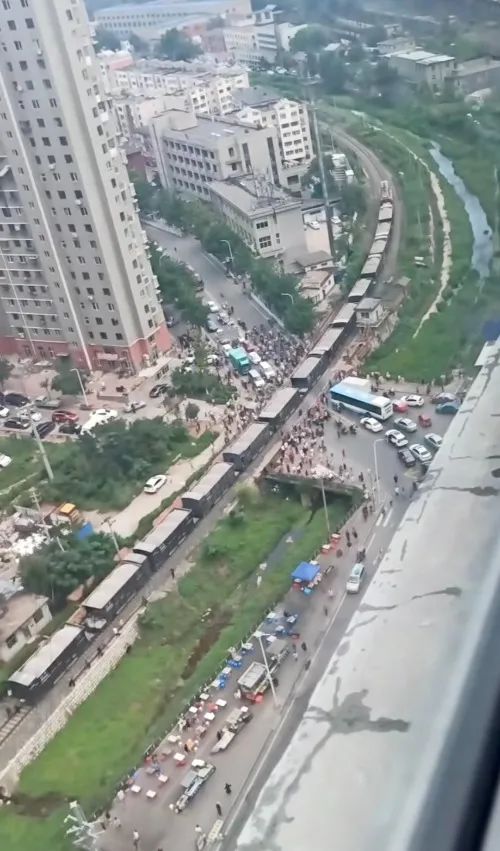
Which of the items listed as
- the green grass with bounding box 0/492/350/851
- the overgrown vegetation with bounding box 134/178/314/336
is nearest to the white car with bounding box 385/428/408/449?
the green grass with bounding box 0/492/350/851

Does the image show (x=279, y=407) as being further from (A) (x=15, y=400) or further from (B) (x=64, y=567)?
(A) (x=15, y=400)

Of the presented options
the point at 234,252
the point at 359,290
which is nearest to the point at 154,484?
the point at 359,290

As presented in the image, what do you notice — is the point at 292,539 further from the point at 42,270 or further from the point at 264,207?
the point at 264,207

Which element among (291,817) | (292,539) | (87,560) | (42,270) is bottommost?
(292,539)

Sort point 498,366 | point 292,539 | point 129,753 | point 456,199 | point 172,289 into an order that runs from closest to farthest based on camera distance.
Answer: point 498,366 → point 129,753 → point 292,539 → point 172,289 → point 456,199

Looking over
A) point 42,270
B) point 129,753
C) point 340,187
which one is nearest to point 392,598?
point 129,753

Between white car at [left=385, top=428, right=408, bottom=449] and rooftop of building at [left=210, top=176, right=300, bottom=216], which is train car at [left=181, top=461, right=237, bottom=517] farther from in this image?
rooftop of building at [left=210, top=176, right=300, bottom=216]

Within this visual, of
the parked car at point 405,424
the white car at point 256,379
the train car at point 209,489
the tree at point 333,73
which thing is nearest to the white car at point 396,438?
the parked car at point 405,424
